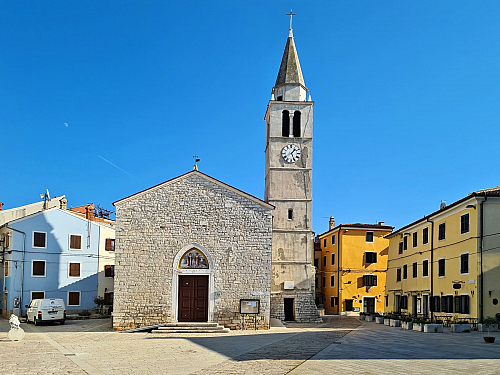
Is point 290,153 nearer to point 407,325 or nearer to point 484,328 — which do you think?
point 407,325

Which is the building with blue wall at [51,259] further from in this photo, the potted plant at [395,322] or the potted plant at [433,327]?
the potted plant at [433,327]

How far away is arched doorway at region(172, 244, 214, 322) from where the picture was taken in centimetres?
2638

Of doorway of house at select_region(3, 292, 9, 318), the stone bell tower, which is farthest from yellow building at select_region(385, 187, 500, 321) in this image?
doorway of house at select_region(3, 292, 9, 318)

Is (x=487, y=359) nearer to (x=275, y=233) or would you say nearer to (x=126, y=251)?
(x=126, y=251)

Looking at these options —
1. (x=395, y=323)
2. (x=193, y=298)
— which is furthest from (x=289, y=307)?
(x=193, y=298)

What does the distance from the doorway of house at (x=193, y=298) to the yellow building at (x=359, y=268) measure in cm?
2378

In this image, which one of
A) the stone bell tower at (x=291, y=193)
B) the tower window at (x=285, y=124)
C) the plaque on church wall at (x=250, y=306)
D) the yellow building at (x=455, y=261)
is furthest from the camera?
the tower window at (x=285, y=124)

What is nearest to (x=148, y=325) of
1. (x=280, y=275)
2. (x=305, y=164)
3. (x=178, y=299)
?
(x=178, y=299)

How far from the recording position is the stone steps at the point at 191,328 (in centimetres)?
2495

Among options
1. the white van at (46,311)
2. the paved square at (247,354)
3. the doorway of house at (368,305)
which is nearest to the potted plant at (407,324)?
the paved square at (247,354)

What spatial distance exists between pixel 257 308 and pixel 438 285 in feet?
41.0

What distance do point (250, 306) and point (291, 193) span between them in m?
11.7

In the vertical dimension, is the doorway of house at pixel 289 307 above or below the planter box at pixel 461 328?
below

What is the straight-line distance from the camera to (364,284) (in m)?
47.9
